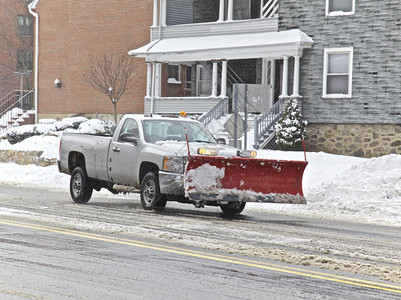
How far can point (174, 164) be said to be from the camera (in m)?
13.5

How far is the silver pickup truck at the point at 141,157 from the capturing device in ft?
44.4

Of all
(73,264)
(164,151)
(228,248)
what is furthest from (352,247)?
(164,151)

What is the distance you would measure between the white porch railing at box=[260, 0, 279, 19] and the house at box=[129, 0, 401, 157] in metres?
0.04

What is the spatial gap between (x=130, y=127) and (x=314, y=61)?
15528mm

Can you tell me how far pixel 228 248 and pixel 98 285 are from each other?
2.70m

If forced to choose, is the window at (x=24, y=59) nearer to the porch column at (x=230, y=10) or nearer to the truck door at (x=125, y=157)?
the porch column at (x=230, y=10)

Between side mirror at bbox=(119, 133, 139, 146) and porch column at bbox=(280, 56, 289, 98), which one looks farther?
porch column at bbox=(280, 56, 289, 98)

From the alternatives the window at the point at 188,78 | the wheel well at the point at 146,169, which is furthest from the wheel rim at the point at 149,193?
the window at the point at 188,78

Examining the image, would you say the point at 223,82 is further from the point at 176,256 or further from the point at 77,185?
the point at 176,256

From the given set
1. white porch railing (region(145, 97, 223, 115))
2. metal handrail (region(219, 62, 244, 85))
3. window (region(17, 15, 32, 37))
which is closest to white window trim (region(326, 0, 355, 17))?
white porch railing (region(145, 97, 223, 115))

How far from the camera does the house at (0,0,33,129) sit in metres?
54.4

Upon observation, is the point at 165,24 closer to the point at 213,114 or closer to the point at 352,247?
the point at 213,114

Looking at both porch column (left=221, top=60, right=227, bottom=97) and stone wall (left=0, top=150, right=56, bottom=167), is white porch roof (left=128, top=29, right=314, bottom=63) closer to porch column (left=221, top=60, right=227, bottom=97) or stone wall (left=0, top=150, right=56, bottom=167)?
porch column (left=221, top=60, right=227, bottom=97)

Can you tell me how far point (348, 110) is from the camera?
2841cm
